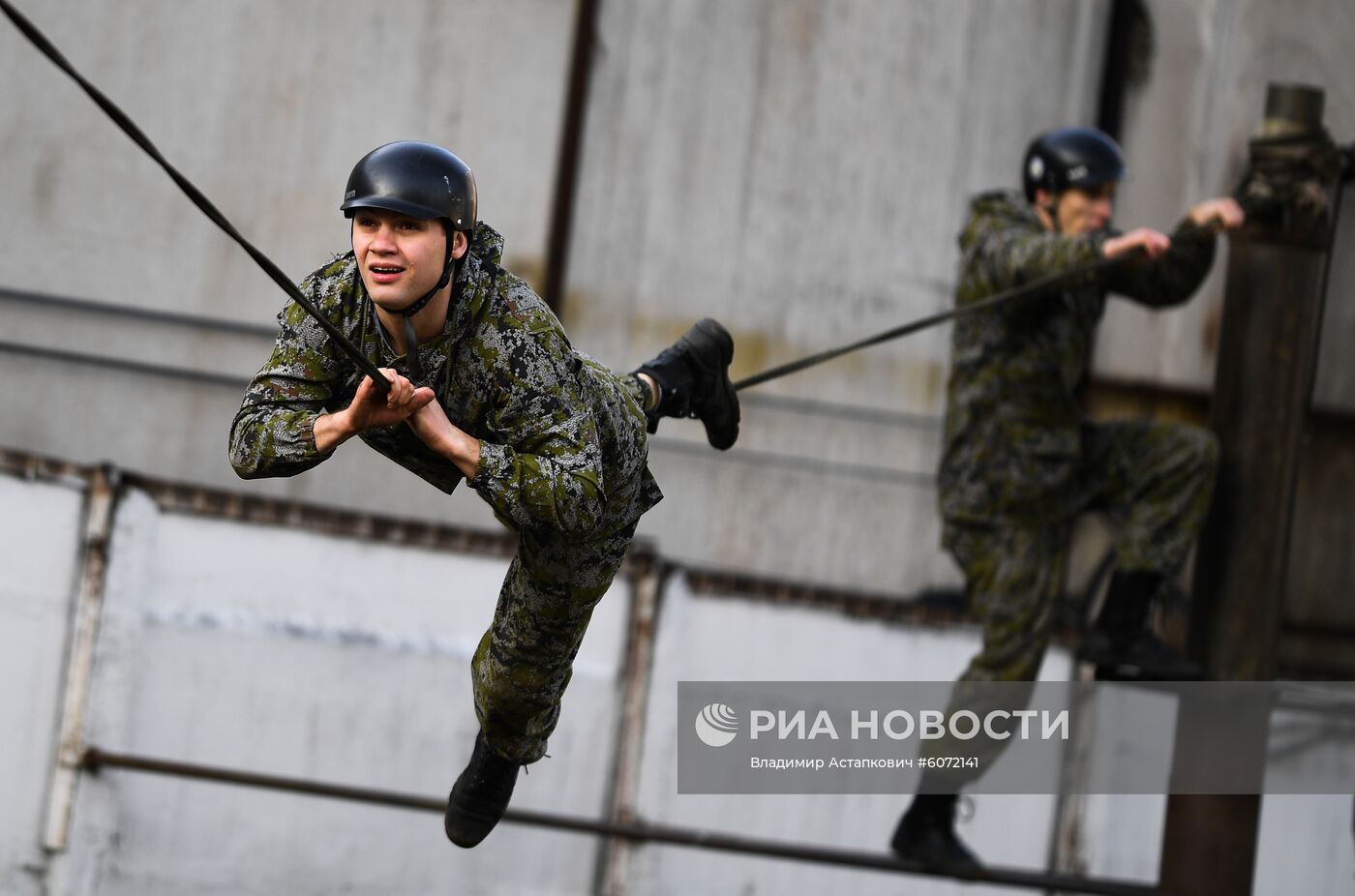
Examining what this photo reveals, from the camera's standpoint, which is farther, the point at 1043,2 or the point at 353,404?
the point at 1043,2

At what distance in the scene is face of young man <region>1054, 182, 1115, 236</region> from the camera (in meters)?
4.98

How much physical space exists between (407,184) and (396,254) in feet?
0.42

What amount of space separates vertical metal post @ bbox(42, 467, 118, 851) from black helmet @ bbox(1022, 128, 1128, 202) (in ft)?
11.0

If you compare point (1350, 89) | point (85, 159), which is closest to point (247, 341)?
point (85, 159)

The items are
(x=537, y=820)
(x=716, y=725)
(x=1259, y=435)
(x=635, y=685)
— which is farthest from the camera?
(x=635, y=685)

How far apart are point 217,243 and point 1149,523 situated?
3839mm

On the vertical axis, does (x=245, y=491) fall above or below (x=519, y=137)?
below

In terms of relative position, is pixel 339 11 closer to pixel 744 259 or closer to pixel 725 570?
pixel 744 259

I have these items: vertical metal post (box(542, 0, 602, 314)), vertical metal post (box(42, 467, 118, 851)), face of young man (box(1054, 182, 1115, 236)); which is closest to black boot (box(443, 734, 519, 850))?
face of young man (box(1054, 182, 1115, 236))

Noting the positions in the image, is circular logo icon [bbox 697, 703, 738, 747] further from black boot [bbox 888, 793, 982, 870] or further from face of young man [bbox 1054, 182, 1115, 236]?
face of young man [bbox 1054, 182, 1115, 236]

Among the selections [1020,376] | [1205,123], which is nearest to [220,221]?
[1020,376]

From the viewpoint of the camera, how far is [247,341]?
261 inches

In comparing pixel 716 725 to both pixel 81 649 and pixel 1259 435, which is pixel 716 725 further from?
pixel 81 649

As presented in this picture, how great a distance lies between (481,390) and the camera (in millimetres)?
3107
